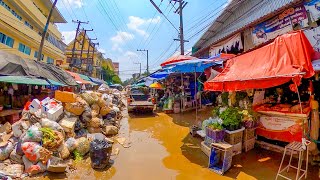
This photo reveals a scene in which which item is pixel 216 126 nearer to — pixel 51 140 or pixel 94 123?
pixel 51 140

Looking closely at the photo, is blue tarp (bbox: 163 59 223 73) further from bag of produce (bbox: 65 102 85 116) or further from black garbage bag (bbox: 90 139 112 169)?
black garbage bag (bbox: 90 139 112 169)

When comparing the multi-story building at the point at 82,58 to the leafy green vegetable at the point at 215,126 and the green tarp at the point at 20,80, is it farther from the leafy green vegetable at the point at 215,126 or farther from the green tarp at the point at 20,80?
the leafy green vegetable at the point at 215,126

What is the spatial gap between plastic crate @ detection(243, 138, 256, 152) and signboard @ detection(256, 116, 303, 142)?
0.34 meters

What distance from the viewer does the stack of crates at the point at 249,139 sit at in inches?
260

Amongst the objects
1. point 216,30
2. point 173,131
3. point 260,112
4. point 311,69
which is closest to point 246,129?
point 260,112

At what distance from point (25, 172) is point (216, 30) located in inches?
557

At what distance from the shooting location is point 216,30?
607 inches

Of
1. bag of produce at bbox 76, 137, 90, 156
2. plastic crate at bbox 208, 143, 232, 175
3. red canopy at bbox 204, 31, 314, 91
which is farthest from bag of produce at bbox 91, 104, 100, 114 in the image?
plastic crate at bbox 208, 143, 232, 175

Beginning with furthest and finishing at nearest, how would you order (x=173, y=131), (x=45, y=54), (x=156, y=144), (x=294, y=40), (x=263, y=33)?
(x=45, y=54) → (x=173, y=131) → (x=263, y=33) → (x=156, y=144) → (x=294, y=40)

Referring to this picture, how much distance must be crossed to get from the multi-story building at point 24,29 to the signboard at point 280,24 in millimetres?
19230

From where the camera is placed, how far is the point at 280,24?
27.1 ft

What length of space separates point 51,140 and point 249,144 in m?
5.91

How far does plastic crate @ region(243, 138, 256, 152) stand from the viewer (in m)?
6.63

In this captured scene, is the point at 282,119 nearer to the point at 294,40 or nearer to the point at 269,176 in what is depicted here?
the point at 269,176
